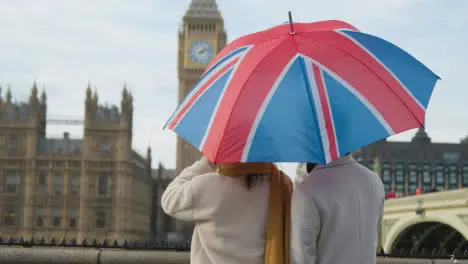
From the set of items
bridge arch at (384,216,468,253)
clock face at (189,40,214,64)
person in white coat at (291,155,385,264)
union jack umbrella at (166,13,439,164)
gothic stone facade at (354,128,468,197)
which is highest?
clock face at (189,40,214,64)

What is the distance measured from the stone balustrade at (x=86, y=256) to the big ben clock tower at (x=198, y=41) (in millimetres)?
64169

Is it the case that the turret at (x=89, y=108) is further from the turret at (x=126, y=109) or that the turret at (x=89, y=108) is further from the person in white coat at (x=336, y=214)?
the person in white coat at (x=336, y=214)

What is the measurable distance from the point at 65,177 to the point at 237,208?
46978 millimetres

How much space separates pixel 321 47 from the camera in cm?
333

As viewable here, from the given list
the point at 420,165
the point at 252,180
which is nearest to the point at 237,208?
the point at 252,180

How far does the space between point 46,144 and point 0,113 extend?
4002mm

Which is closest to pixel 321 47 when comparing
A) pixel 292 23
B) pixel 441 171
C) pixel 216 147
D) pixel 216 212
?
pixel 292 23

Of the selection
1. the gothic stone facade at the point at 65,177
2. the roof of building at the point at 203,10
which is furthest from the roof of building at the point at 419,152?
the gothic stone facade at the point at 65,177

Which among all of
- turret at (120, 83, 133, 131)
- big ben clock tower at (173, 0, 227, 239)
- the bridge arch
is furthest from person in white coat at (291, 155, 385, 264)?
big ben clock tower at (173, 0, 227, 239)

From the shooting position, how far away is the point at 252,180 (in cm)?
331

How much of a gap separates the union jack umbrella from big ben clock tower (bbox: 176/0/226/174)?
219 ft

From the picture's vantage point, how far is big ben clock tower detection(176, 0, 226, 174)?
7112cm

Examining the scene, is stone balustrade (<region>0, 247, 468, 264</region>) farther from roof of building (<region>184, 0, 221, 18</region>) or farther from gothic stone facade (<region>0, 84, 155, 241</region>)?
roof of building (<region>184, 0, 221, 18</region>)

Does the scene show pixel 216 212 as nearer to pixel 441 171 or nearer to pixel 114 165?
pixel 114 165
